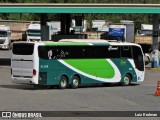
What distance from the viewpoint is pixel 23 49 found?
94.9 ft

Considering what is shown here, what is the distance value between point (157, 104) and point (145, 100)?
5.42 ft

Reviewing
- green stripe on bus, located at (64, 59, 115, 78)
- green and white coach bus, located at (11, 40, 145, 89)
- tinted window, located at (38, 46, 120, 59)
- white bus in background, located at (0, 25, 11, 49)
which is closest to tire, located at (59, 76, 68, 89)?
green and white coach bus, located at (11, 40, 145, 89)

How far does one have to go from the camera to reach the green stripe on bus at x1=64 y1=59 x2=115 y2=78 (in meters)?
30.2

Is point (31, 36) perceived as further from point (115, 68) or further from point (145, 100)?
point (145, 100)

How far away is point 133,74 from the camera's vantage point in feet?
108

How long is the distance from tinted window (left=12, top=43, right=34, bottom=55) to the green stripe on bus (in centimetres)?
234

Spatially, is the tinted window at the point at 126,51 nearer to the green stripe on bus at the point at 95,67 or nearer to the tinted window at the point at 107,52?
the tinted window at the point at 107,52

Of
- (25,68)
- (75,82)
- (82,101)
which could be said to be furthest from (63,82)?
(82,101)

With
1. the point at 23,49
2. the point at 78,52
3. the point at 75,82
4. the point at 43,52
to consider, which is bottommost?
the point at 75,82

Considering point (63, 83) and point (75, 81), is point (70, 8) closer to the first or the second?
point (75, 81)

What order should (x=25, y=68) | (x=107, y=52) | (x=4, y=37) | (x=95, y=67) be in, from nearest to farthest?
(x=25, y=68) → (x=95, y=67) → (x=107, y=52) → (x=4, y=37)

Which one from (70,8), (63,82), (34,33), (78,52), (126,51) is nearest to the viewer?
(63,82)

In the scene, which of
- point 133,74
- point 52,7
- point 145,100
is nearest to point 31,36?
point 52,7

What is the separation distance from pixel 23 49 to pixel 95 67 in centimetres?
463
